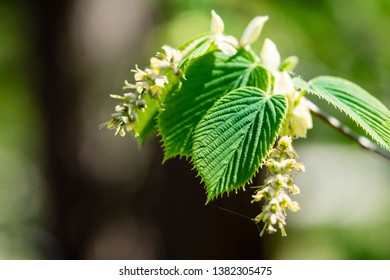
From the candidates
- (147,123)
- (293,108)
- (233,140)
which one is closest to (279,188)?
(233,140)

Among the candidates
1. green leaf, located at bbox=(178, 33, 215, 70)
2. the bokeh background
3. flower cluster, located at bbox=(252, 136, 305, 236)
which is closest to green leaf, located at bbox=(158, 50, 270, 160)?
green leaf, located at bbox=(178, 33, 215, 70)

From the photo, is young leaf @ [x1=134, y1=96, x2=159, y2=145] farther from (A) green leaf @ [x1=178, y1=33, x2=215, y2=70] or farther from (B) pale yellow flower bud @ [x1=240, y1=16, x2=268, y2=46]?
(B) pale yellow flower bud @ [x1=240, y1=16, x2=268, y2=46]

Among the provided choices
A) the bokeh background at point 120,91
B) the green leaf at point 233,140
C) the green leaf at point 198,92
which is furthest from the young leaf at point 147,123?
the bokeh background at point 120,91

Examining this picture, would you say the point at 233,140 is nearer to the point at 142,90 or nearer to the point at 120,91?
the point at 142,90

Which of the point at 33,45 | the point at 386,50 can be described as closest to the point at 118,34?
the point at 33,45

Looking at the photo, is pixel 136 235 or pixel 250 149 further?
pixel 136 235

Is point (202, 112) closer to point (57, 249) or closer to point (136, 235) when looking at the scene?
point (136, 235)
